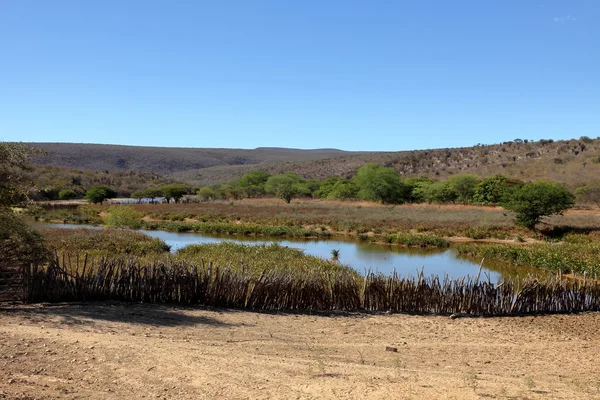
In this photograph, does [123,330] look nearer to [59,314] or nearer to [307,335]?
[59,314]

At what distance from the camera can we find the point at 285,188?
6412 cm

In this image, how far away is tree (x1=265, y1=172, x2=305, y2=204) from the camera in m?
64.0

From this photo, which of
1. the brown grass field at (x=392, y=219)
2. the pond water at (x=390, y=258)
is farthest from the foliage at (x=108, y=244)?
the brown grass field at (x=392, y=219)

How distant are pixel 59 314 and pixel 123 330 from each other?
136 cm

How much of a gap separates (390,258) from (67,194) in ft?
194

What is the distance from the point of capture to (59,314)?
8.43m

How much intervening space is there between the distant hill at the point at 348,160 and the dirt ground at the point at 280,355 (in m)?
55.6

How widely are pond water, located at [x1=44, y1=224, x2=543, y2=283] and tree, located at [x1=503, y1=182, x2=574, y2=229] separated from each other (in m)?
6.59

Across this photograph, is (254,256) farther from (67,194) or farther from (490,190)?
(67,194)

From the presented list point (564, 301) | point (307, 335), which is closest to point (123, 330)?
point (307, 335)

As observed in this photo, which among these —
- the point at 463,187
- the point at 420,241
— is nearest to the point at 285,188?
the point at 463,187

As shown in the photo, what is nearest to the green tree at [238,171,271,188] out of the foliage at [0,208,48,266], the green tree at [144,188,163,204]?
the green tree at [144,188,163,204]

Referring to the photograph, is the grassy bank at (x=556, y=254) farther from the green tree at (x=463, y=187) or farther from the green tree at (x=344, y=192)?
the green tree at (x=344, y=192)

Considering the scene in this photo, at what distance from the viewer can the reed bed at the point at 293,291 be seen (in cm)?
1009
